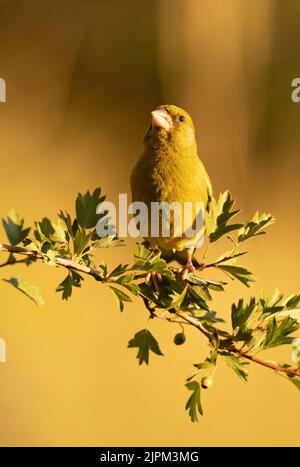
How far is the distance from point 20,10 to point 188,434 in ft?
11.3

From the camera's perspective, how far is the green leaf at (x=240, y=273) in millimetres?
1750

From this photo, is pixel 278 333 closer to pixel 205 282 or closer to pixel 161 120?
pixel 205 282

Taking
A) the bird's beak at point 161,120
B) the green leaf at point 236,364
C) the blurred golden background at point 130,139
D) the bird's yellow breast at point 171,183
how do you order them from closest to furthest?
the green leaf at point 236,364
the bird's yellow breast at point 171,183
the bird's beak at point 161,120
the blurred golden background at point 130,139

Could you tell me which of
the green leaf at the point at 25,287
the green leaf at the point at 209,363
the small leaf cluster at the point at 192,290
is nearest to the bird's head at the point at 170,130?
the small leaf cluster at the point at 192,290

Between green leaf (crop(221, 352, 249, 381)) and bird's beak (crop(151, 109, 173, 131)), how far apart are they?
117 cm

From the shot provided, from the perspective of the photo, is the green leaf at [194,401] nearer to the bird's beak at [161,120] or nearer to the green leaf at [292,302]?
the green leaf at [292,302]

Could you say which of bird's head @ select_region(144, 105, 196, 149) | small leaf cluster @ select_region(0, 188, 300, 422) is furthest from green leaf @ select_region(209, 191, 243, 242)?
bird's head @ select_region(144, 105, 196, 149)

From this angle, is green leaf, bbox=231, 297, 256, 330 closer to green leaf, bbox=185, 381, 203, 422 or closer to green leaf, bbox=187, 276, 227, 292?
green leaf, bbox=187, 276, 227, 292

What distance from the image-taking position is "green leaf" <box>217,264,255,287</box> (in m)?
1.75

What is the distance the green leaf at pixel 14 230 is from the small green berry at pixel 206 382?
0.57 m

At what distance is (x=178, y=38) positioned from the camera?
5.62m

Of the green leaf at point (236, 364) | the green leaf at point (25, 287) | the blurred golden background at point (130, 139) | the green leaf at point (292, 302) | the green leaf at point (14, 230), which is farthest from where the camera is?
the blurred golden background at point (130, 139)

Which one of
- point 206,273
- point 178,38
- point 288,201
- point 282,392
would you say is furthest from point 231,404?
point 178,38

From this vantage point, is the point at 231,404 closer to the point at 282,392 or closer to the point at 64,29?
the point at 282,392
